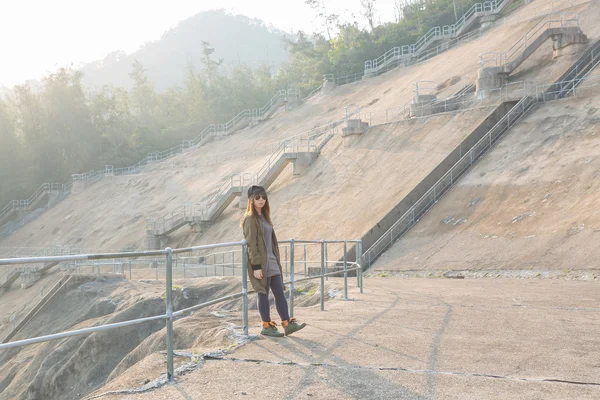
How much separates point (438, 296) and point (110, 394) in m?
8.64

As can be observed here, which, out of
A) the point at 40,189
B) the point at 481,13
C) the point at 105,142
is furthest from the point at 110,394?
the point at 105,142

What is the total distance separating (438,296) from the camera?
12.9 m

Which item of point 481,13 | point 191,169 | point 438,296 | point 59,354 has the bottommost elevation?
point 59,354

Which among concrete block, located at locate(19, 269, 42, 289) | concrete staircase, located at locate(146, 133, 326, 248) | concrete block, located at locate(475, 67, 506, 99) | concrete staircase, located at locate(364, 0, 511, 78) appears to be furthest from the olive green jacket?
concrete staircase, located at locate(364, 0, 511, 78)

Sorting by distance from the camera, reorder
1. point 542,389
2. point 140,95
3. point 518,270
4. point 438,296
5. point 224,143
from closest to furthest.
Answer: point 542,389 → point 438,296 → point 518,270 → point 224,143 → point 140,95

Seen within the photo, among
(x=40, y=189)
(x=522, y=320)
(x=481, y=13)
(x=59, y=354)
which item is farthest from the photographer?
(x=40, y=189)

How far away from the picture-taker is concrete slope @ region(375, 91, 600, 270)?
1927cm

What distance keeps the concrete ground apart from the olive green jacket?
69 centimetres

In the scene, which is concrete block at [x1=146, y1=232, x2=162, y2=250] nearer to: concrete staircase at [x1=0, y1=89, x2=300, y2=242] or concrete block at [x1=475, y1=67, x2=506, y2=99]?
concrete block at [x1=475, y1=67, x2=506, y2=99]

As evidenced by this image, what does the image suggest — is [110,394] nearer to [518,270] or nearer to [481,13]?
[518,270]

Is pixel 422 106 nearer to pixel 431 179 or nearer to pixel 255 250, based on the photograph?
pixel 431 179

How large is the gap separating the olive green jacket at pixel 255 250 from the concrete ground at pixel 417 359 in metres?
0.69

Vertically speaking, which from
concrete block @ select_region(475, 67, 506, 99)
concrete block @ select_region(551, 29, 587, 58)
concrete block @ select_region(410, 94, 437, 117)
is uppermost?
concrete block @ select_region(551, 29, 587, 58)

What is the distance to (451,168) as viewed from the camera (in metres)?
26.8
